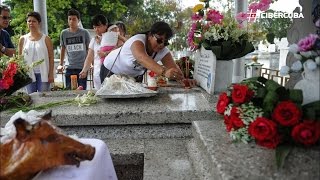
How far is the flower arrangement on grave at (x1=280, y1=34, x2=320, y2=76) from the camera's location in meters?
1.29

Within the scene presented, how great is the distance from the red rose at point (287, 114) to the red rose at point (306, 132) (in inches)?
1.0

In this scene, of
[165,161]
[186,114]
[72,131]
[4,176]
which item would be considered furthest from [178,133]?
[4,176]

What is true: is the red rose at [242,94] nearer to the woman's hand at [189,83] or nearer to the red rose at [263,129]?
the red rose at [263,129]

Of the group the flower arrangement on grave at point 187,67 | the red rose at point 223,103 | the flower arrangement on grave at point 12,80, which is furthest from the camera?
the flower arrangement on grave at point 187,67

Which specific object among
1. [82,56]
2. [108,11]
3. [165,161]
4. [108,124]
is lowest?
[165,161]

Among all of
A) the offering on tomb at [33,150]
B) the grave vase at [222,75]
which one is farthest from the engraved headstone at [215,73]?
the offering on tomb at [33,150]

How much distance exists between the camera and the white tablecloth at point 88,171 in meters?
1.25

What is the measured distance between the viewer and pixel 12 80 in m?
2.28

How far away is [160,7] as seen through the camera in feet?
66.3

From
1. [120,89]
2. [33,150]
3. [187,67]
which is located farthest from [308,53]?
[187,67]

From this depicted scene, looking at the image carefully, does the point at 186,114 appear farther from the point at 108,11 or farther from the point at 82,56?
the point at 108,11

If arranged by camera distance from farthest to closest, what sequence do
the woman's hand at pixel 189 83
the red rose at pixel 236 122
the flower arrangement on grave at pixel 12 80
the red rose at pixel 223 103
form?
the woman's hand at pixel 189 83
the flower arrangement on grave at pixel 12 80
the red rose at pixel 223 103
the red rose at pixel 236 122

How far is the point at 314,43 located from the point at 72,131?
4.82ft

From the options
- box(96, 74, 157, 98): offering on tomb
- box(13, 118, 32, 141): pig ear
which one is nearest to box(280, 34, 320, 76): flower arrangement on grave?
box(13, 118, 32, 141): pig ear
